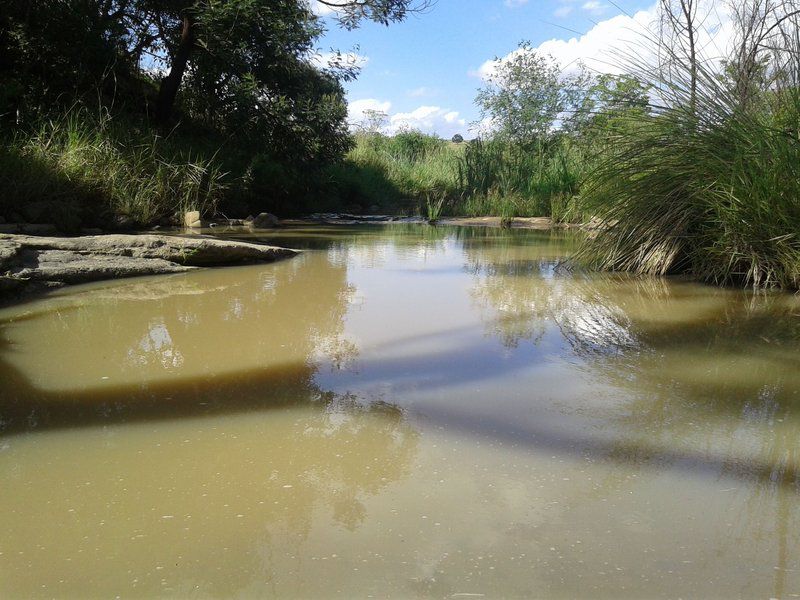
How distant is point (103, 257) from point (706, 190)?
3807mm

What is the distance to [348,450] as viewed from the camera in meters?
1.55

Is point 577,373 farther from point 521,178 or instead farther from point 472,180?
point 472,180

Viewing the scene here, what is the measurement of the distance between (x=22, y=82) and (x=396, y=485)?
8.77 meters

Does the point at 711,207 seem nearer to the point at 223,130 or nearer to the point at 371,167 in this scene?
the point at 223,130

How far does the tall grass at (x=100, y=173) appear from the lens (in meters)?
6.00

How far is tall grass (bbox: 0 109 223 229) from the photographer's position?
6.00m

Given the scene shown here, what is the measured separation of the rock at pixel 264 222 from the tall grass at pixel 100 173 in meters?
0.57

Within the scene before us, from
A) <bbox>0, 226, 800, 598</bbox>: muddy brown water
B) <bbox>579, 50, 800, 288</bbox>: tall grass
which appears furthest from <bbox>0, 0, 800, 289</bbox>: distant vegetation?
<bbox>0, 226, 800, 598</bbox>: muddy brown water

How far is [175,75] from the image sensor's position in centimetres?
952

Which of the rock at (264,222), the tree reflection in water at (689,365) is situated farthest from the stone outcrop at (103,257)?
the rock at (264,222)

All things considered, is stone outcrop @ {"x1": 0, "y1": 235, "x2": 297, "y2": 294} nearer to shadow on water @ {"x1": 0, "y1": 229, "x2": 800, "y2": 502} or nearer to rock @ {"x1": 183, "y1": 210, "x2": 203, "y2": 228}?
shadow on water @ {"x1": 0, "y1": 229, "x2": 800, "y2": 502}

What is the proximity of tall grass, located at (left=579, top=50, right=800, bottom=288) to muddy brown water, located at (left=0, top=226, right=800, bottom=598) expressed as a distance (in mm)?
1038

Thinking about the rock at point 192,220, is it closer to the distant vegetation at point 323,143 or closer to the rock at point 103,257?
the distant vegetation at point 323,143

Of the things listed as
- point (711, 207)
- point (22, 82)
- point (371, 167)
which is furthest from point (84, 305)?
point (371, 167)
